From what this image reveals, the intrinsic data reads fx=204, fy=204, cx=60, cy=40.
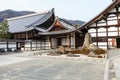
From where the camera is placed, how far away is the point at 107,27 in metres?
31.3

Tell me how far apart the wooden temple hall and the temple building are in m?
3.29

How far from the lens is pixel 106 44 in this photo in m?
31.5

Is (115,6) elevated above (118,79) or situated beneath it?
elevated above

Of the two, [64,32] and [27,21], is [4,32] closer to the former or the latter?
[27,21]

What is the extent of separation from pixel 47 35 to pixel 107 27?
41.7 ft

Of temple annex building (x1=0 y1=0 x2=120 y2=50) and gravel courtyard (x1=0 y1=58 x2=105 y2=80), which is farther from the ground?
temple annex building (x1=0 y1=0 x2=120 y2=50)

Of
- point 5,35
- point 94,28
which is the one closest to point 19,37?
point 5,35

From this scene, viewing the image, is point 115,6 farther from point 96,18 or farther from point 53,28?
point 53,28

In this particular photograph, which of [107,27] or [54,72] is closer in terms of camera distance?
[54,72]

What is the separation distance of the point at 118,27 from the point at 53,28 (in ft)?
46.0

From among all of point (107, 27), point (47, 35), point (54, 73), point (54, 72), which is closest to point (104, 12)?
point (107, 27)

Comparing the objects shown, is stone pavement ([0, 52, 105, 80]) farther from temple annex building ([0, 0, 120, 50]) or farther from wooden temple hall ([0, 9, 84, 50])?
wooden temple hall ([0, 9, 84, 50])

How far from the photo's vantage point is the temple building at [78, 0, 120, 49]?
3083cm

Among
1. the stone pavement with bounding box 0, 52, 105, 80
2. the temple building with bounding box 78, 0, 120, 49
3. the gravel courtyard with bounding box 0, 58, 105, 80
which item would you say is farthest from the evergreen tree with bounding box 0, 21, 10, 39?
the gravel courtyard with bounding box 0, 58, 105, 80
